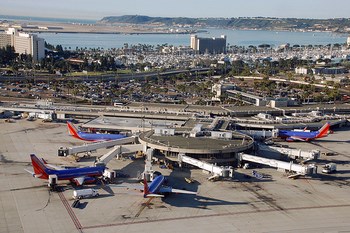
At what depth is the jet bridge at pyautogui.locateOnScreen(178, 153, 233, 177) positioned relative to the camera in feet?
106

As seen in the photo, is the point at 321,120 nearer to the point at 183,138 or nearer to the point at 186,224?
the point at 183,138

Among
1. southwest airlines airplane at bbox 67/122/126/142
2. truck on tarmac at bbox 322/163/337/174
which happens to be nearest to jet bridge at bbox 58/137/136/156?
southwest airlines airplane at bbox 67/122/126/142

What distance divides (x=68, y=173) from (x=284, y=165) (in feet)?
52.2

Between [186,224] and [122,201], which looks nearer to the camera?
[186,224]

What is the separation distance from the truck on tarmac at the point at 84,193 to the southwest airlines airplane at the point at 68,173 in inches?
62.8

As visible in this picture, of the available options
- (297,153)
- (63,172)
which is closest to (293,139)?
(297,153)

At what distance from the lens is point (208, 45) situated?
17475 centimetres

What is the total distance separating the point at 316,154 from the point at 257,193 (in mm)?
9281

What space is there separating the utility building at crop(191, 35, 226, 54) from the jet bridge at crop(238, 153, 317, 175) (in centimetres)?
13735

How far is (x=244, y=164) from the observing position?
3681cm

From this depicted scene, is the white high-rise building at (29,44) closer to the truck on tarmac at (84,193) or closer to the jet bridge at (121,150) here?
the jet bridge at (121,150)

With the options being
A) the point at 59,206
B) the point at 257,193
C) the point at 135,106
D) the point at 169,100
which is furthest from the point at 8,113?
the point at 257,193

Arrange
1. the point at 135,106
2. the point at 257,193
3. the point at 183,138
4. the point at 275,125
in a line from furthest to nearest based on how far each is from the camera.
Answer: the point at 135,106 < the point at 275,125 < the point at 183,138 < the point at 257,193

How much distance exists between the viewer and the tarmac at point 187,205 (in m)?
25.2
